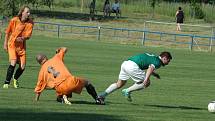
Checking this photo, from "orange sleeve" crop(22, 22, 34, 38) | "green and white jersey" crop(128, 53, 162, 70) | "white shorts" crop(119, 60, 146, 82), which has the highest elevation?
"orange sleeve" crop(22, 22, 34, 38)

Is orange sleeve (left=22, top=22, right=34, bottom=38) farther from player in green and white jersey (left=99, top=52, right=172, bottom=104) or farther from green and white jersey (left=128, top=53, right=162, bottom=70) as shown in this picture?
green and white jersey (left=128, top=53, right=162, bottom=70)

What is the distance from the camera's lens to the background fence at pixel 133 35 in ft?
160

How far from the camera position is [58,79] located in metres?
14.0

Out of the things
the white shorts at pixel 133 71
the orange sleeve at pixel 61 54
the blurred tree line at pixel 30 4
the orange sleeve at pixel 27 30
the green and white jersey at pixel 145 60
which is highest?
the orange sleeve at pixel 27 30

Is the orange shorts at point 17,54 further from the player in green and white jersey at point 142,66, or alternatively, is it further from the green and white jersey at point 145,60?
the green and white jersey at point 145,60

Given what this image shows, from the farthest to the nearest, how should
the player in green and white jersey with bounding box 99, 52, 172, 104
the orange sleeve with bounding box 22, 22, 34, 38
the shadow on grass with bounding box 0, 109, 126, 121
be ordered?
1. the orange sleeve with bounding box 22, 22, 34, 38
2. the player in green and white jersey with bounding box 99, 52, 172, 104
3. the shadow on grass with bounding box 0, 109, 126, 121

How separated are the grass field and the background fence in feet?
51.5

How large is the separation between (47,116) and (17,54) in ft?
→ 18.8

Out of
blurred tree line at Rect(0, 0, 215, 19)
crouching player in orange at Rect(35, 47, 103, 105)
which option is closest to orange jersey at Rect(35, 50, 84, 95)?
crouching player in orange at Rect(35, 47, 103, 105)

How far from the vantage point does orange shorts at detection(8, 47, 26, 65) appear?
17453mm

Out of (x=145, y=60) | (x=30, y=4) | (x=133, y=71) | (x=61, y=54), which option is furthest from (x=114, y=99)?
(x=30, y=4)

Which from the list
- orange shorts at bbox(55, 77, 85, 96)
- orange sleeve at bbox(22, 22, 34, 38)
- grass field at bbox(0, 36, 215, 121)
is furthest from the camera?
orange sleeve at bbox(22, 22, 34, 38)

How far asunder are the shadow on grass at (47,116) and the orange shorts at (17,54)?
15.8 feet

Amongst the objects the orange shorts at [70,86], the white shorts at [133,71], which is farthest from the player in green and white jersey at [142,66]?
the orange shorts at [70,86]
